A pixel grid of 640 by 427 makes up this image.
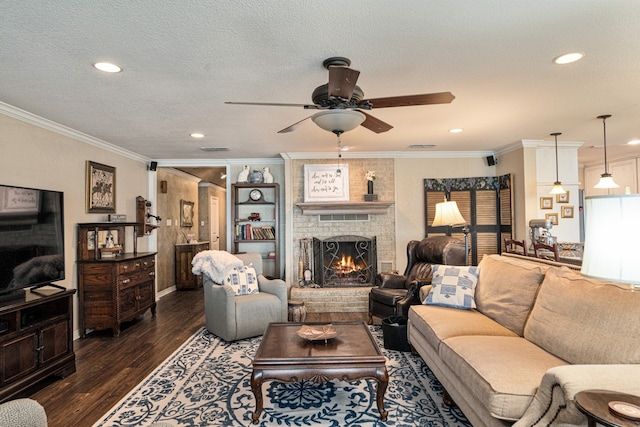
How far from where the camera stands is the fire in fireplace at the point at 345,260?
226 inches

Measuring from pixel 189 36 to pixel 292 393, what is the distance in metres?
2.49

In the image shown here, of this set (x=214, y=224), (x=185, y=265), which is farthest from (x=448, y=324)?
(x=214, y=224)

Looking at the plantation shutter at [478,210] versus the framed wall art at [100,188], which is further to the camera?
the plantation shutter at [478,210]

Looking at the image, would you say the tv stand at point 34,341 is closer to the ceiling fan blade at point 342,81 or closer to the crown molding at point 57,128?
the crown molding at point 57,128

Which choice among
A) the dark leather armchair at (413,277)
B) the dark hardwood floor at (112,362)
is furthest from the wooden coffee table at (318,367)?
the dark leather armchair at (413,277)

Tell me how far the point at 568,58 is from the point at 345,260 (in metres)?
4.03

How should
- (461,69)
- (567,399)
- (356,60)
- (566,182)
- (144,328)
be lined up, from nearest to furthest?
(567,399) < (356,60) < (461,69) < (144,328) < (566,182)

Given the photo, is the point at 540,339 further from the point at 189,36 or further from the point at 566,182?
the point at 566,182

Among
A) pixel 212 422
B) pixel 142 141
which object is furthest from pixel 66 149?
pixel 212 422

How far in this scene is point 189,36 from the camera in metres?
2.06

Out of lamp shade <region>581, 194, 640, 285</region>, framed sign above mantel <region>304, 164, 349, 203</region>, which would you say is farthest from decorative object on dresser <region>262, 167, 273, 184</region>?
lamp shade <region>581, 194, 640, 285</region>

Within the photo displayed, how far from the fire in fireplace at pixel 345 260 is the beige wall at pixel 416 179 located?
1.60ft

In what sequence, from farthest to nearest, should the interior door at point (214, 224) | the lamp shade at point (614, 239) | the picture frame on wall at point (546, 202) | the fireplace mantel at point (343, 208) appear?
the interior door at point (214, 224)
the fireplace mantel at point (343, 208)
the picture frame on wall at point (546, 202)
the lamp shade at point (614, 239)

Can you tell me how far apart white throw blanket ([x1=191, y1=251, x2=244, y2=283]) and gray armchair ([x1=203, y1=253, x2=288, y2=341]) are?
4.1 inches
